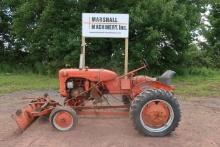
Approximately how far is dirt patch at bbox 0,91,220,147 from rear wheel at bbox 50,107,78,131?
5.2 inches

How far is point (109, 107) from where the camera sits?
10.8 metres

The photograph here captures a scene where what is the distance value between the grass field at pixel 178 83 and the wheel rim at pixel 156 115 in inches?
226

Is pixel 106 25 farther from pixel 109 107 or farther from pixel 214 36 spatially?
pixel 214 36

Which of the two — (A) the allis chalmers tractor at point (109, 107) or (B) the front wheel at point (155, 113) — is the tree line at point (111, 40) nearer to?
(A) the allis chalmers tractor at point (109, 107)

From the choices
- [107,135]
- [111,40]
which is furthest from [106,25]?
[111,40]

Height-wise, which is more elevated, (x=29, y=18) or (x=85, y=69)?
(x=29, y=18)

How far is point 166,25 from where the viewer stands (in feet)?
59.7

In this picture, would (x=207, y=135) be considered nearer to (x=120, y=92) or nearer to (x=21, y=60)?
(x=120, y=92)

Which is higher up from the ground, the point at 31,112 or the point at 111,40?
the point at 111,40

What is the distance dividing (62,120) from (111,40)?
8.93 m

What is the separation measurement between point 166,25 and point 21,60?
673 cm

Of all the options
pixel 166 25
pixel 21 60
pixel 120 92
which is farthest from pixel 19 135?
pixel 21 60

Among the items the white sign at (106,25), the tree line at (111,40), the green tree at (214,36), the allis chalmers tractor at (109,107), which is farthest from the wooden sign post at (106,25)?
the green tree at (214,36)

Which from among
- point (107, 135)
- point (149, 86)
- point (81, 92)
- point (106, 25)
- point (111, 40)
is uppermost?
point (106, 25)
